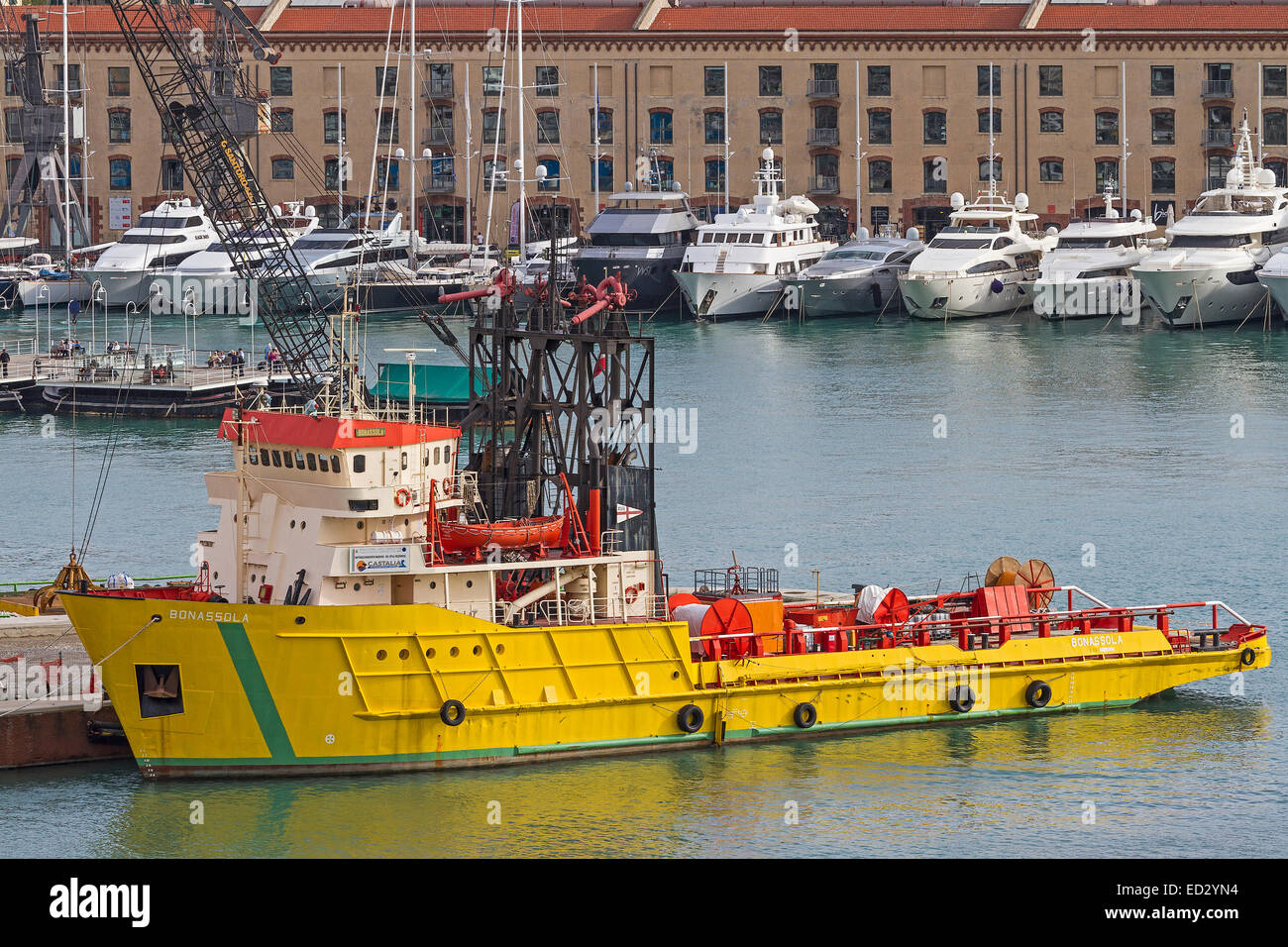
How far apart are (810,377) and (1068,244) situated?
28.7 meters

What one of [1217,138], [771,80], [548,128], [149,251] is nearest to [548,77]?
[548,128]

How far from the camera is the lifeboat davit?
38094 millimetres

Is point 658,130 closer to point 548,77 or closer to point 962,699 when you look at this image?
point 548,77

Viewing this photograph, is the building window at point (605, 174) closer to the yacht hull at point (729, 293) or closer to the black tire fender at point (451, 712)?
the yacht hull at point (729, 293)

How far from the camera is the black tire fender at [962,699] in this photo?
40.4 m

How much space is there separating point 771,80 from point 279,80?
2789 centimetres

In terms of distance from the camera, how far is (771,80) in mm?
125625

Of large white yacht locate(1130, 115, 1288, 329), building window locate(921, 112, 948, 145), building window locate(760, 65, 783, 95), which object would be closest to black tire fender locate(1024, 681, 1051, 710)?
large white yacht locate(1130, 115, 1288, 329)

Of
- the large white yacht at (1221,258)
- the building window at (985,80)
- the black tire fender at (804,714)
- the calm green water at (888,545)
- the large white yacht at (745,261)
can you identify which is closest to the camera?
the calm green water at (888,545)

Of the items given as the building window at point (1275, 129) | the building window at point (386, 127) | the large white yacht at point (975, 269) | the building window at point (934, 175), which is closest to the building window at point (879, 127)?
the building window at point (934, 175)

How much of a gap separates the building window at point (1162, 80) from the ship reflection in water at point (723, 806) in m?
89.4

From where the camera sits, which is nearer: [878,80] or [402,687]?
[402,687]

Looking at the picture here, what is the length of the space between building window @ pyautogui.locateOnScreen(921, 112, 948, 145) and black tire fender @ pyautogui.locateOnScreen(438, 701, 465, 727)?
93.1m

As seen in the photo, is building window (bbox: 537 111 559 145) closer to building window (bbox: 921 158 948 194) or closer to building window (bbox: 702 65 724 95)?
building window (bbox: 702 65 724 95)
